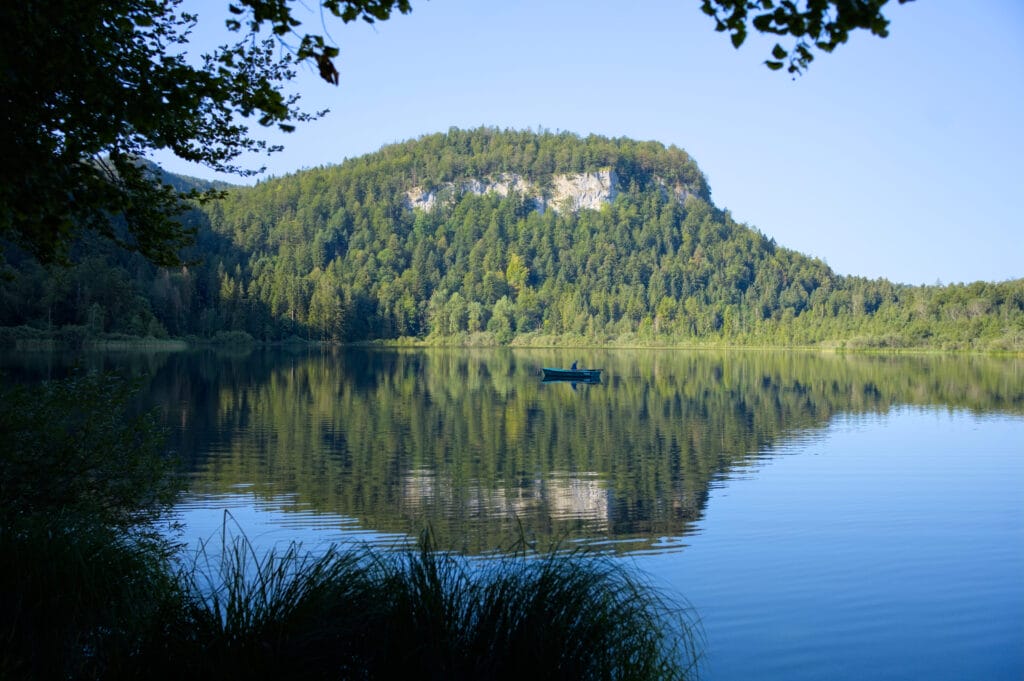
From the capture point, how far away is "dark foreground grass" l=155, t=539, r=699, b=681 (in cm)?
562

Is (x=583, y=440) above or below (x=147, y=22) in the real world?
below

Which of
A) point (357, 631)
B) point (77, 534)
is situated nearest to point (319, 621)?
point (357, 631)

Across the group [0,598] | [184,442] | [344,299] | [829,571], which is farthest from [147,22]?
[344,299]

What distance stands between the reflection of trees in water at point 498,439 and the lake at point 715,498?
0.12 metres

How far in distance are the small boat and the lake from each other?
1743cm

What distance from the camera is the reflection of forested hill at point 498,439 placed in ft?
57.3

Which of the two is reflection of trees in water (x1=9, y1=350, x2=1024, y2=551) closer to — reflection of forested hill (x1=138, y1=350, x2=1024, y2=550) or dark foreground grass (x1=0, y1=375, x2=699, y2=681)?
reflection of forested hill (x1=138, y1=350, x2=1024, y2=550)

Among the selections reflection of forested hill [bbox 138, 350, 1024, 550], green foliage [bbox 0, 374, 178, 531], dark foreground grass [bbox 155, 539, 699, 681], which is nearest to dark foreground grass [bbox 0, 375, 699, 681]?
dark foreground grass [bbox 155, 539, 699, 681]

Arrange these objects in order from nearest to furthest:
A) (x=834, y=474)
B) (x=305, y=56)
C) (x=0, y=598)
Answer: (x=305, y=56)
(x=0, y=598)
(x=834, y=474)

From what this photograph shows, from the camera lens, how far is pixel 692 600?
11.7 m

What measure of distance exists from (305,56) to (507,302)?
179351mm

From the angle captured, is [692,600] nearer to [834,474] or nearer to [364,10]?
[364,10]

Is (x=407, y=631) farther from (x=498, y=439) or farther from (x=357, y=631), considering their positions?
(x=498, y=439)

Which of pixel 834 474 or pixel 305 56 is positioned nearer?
pixel 305 56
